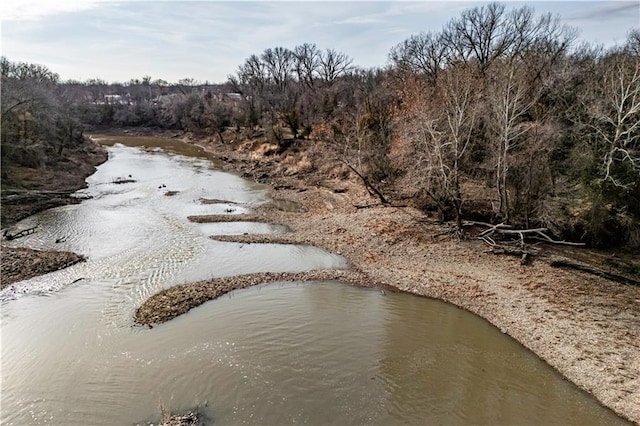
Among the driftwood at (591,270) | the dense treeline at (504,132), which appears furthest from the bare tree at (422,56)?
the driftwood at (591,270)

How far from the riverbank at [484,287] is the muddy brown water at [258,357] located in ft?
2.35

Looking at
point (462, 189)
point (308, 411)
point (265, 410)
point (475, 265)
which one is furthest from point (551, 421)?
point (462, 189)

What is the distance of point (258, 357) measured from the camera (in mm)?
13742

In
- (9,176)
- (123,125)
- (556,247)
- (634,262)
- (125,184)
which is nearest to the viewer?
(634,262)

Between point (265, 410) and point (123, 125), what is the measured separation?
315ft

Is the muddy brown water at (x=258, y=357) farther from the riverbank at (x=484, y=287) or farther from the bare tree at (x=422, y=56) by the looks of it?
the bare tree at (x=422, y=56)

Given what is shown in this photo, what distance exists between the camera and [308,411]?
11.4 m

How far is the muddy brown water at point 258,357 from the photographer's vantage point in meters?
11.5

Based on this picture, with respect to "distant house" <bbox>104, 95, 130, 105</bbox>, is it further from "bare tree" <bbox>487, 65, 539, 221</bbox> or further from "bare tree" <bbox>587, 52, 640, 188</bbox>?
"bare tree" <bbox>587, 52, 640, 188</bbox>

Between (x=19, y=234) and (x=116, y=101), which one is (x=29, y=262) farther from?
(x=116, y=101)

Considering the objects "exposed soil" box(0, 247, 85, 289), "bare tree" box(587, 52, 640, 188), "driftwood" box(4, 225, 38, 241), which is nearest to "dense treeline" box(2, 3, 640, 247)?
"bare tree" box(587, 52, 640, 188)

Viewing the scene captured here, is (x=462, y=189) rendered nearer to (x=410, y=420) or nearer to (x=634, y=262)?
(x=634, y=262)

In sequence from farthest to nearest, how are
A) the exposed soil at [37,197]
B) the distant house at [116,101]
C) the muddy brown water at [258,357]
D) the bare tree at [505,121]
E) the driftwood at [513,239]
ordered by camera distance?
the distant house at [116,101] < the driftwood at [513,239] < the bare tree at [505,121] < the exposed soil at [37,197] < the muddy brown water at [258,357]

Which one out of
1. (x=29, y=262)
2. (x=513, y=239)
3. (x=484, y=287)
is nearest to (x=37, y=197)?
(x=29, y=262)
